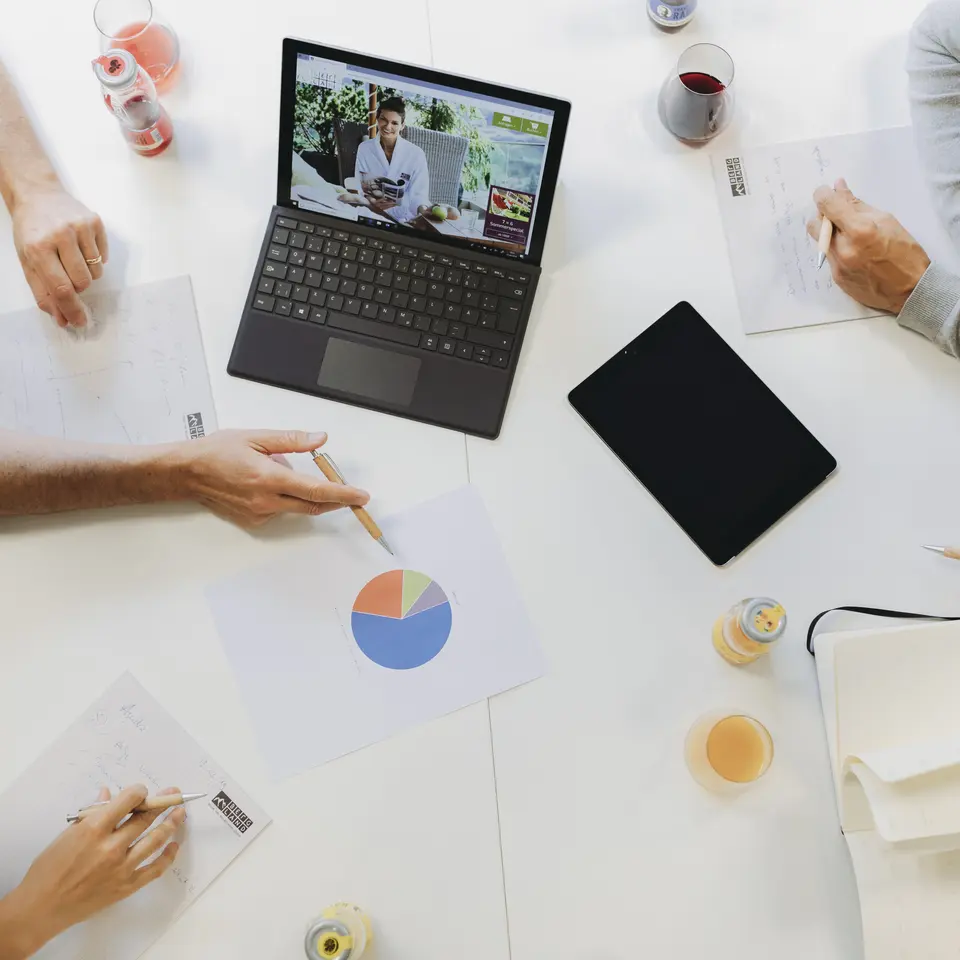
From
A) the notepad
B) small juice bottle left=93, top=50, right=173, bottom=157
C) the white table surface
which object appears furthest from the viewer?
small juice bottle left=93, top=50, right=173, bottom=157

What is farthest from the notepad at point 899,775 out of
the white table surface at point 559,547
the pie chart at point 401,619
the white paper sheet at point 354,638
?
the pie chart at point 401,619

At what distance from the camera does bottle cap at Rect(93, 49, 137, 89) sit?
1155 mm

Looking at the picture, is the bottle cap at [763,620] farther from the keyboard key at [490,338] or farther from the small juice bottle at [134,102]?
the small juice bottle at [134,102]

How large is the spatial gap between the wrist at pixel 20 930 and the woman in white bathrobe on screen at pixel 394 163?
0.93m

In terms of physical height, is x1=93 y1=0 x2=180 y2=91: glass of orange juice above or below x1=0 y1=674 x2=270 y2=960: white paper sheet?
above

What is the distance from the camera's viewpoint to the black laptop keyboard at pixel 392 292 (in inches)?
46.4

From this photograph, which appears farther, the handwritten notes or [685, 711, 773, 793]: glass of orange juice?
the handwritten notes

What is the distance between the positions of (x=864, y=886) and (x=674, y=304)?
75cm

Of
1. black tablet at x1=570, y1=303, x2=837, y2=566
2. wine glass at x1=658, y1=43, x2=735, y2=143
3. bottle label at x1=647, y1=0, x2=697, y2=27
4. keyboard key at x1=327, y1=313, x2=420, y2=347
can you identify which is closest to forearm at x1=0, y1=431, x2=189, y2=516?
keyboard key at x1=327, y1=313, x2=420, y2=347

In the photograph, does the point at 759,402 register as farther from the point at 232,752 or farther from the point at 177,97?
the point at 177,97

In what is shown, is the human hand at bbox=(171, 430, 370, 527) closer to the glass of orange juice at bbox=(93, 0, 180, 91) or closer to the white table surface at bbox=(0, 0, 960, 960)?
the white table surface at bbox=(0, 0, 960, 960)

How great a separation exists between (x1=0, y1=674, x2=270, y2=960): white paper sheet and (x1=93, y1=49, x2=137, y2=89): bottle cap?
0.76 m

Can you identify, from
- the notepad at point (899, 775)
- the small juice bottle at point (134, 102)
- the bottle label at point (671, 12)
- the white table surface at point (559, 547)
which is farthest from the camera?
the bottle label at point (671, 12)

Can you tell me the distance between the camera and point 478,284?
1181 mm
